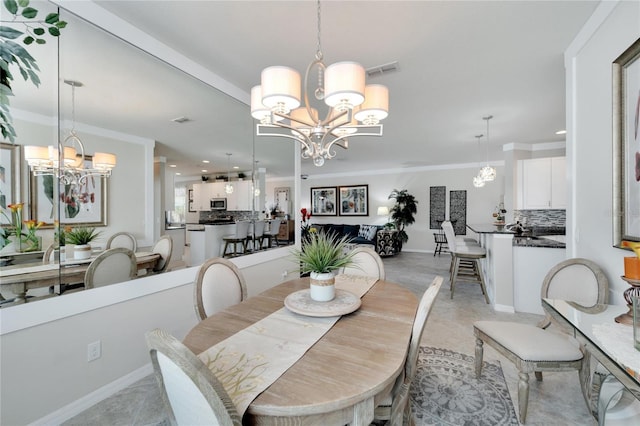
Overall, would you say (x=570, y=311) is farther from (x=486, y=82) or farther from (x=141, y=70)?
(x=141, y=70)

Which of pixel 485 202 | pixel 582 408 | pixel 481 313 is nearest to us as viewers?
pixel 582 408

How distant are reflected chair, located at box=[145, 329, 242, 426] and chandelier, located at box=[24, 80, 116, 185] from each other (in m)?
1.44

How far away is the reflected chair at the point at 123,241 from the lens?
1840 mm

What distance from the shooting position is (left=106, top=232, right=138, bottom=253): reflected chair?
1.84 metres

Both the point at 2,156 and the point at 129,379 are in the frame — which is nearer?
the point at 2,156

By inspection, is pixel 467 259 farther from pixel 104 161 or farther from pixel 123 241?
pixel 104 161

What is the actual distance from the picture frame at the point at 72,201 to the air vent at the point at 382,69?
2397 millimetres

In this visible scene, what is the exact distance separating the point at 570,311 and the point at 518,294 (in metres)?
2.20

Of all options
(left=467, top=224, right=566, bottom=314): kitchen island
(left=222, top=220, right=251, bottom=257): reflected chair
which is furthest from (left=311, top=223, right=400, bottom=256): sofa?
(left=222, top=220, right=251, bottom=257): reflected chair

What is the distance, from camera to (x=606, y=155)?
1701 mm

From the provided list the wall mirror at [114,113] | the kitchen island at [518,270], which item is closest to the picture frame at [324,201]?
the kitchen island at [518,270]

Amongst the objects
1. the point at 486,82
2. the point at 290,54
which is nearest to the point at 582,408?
the point at 486,82

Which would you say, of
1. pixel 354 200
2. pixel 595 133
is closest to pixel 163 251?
pixel 595 133

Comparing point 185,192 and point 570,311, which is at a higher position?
point 185,192
